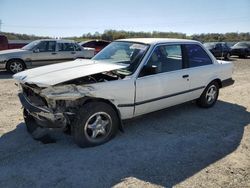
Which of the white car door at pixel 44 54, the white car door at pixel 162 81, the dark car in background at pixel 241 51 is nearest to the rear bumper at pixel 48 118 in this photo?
the white car door at pixel 162 81

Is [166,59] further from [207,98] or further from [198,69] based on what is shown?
[207,98]

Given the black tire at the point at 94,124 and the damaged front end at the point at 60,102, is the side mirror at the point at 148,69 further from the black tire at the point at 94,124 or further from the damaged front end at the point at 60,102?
the damaged front end at the point at 60,102

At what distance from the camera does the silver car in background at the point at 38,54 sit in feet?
38.1

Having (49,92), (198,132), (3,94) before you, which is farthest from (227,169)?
(3,94)

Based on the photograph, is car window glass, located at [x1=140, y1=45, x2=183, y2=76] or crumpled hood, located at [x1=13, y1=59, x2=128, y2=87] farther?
car window glass, located at [x1=140, y1=45, x2=183, y2=76]

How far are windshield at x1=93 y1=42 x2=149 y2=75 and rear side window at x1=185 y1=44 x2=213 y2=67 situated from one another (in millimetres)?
1228

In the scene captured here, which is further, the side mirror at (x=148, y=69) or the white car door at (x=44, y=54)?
the white car door at (x=44, y=54)

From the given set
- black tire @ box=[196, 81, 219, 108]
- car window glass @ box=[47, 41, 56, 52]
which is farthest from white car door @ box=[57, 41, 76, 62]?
black tire @ box=[196, 81, 219, 108]

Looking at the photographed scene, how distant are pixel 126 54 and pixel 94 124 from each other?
1587 mm

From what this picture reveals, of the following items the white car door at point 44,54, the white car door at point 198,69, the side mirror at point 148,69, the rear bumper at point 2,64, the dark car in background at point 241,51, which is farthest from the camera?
the dark car in background at point 241,51

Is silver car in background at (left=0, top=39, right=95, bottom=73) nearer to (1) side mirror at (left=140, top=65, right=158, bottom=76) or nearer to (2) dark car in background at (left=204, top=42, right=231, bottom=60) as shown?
(1) side mirror at (left=140, top=65, right=158, bottom=76)

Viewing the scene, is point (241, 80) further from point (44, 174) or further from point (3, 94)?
point (44, 174)

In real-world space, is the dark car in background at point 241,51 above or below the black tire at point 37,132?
above

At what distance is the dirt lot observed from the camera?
3.50 m
